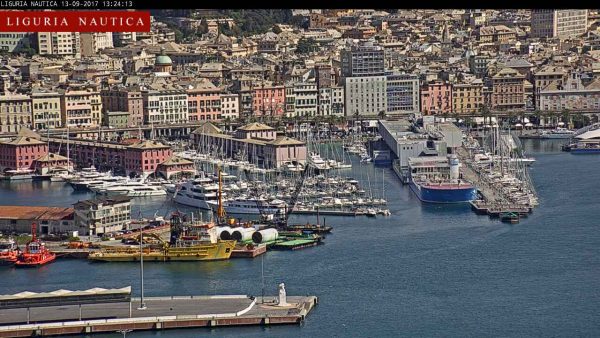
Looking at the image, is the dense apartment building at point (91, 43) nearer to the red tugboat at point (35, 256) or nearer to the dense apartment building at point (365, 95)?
the dense apartment building at point (365, 95)

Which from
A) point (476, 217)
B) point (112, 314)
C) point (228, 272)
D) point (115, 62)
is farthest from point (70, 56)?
point (112, 314)

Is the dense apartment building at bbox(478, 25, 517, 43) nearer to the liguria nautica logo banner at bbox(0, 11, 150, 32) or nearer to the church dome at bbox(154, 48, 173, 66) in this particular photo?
the church dome at bbox(154, 48, 173, 66)

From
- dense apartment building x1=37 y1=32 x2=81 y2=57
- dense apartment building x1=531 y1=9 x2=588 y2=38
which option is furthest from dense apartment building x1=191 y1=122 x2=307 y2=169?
dense apartment building x1=531 y1=9 x2=588 y2=38

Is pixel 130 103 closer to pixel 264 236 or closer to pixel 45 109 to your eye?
pixel 45 109

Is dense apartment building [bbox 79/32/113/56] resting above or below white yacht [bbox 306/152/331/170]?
above

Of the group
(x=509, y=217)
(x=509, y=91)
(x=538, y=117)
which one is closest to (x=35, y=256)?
(x=509, y=217)
